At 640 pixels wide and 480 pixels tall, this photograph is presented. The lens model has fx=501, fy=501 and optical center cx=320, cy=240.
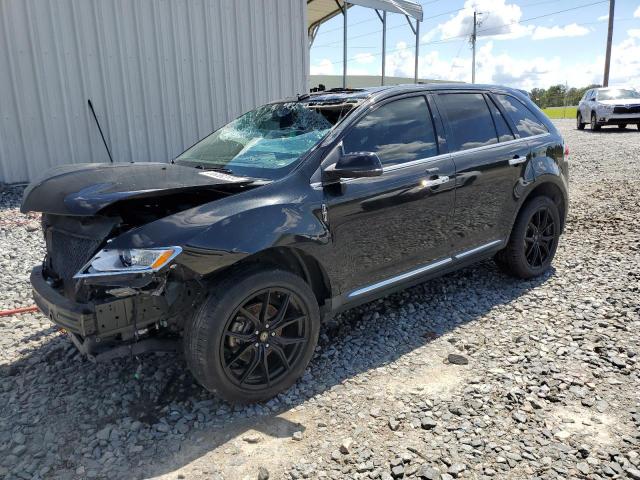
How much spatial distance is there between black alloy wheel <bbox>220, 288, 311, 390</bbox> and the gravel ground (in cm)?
19

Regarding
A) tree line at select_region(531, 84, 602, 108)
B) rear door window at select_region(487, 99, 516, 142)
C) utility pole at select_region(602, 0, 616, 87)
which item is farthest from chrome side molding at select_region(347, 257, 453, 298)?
tree line at select_region(531, 84, 602, 108)

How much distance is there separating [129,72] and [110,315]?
6.99 m

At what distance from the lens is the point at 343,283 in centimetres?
318

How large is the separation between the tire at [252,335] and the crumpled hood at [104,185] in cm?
56

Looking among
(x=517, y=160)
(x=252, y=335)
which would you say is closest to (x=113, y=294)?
(x=252, y=335)

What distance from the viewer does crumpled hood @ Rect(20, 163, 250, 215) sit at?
99.3 inches

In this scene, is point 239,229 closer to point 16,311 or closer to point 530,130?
point 16,311

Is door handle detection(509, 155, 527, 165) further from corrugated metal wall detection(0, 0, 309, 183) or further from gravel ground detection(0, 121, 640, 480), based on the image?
corrugated metal wall detection(0, 0, 309, 183)

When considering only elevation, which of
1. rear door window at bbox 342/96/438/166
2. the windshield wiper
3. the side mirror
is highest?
rear door window at bbox 342/96/438/166

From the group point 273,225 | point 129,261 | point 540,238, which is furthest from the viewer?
point 540,238

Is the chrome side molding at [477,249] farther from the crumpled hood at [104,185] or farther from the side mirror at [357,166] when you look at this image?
the crumpled hood at [104,185]

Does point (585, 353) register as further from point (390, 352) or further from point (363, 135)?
point (363, 135)

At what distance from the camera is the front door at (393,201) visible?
3156 millimetres

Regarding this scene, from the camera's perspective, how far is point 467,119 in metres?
4.05
